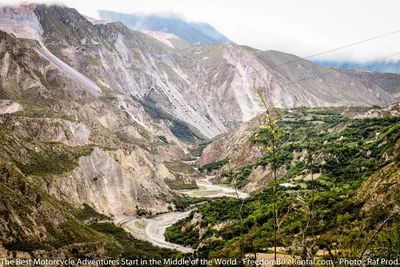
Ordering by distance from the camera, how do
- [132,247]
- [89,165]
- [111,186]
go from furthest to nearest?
[111,186]
[89,165]
[132,247]

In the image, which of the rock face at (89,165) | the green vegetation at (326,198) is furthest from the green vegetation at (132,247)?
the rock face at (89,165)

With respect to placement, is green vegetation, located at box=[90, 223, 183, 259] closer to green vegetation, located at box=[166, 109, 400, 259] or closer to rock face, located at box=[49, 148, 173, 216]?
green vegetation, located at box=[166, 109, 400, 259]

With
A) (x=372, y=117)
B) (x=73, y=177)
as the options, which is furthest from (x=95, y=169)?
(x=372, y=117)

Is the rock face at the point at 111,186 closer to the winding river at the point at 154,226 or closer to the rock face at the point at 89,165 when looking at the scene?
the rock face at the point at 89,165

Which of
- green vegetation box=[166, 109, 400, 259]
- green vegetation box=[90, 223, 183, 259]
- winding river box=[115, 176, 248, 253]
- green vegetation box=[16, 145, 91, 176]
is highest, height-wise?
green vegetation box=[166, 109, 400, 259]

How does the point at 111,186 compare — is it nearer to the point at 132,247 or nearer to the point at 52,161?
the point at 52,161

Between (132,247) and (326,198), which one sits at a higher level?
(326,198)

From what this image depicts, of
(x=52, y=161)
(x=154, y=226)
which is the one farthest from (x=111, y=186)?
(x=52, y=161)

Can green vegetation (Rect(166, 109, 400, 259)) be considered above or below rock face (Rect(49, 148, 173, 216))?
above

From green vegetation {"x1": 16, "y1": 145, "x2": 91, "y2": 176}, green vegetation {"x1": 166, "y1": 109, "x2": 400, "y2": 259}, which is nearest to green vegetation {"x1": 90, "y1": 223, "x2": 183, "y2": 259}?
green vegetation {"x1": 166, "y1": 109, "x2": 400, "y2": 259}

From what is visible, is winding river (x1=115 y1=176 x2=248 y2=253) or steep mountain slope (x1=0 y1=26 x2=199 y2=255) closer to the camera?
steep mountain slope (x1=0 y1=26 x2=199 y2=255)

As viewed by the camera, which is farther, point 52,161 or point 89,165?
point 89,165
